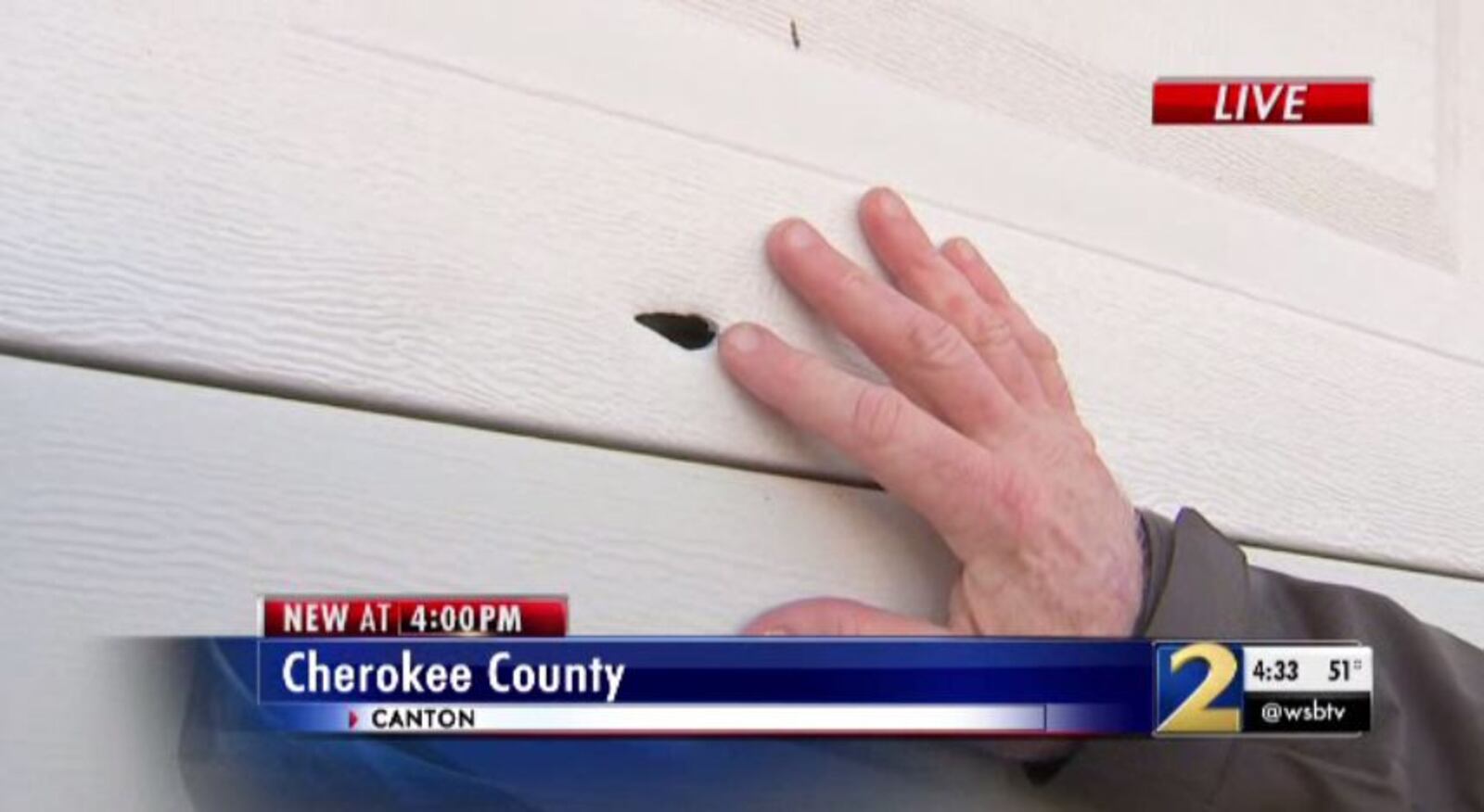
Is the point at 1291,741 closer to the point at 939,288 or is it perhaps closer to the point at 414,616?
the point at 939,288

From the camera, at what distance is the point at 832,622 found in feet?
2.71

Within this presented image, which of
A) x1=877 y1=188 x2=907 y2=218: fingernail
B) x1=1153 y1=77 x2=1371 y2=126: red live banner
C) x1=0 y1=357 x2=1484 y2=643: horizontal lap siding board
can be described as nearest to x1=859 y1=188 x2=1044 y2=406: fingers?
x1=877 y1=188 x2=907 y2=218: fingernail

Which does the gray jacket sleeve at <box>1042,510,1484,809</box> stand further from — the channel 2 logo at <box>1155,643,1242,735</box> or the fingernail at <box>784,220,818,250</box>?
the fingernail at <box>784,220,818,250</box>

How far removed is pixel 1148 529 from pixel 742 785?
1.04 feet

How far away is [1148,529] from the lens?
3.09 feet

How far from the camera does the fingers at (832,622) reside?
2.68 feet

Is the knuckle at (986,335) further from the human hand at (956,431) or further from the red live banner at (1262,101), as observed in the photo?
the red live banner at (1262,101)

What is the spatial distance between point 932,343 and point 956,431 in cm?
5

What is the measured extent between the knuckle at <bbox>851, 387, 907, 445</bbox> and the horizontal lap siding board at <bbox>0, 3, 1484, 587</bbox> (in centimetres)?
4

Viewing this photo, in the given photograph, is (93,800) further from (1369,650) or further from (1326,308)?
(1326,308)

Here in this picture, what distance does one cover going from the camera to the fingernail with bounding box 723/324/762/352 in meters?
0.84

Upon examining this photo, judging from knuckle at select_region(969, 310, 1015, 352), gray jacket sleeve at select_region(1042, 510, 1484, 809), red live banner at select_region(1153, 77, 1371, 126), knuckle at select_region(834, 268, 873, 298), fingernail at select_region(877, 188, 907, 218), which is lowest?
gray jacket sleeve at select_region(1042, 510, 1484, 809)

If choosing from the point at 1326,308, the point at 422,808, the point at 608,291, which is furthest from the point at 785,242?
the point at 1326,308

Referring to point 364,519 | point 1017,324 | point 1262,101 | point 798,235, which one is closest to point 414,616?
point 364,519
